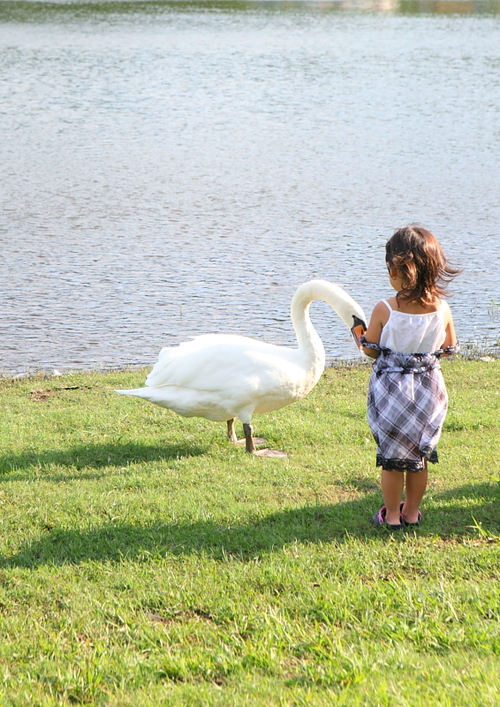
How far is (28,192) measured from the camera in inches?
775

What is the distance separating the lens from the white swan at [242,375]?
6.88 meters

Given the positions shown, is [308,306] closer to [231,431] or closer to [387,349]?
[231,431]

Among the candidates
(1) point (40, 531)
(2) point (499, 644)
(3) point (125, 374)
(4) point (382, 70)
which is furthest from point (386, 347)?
(4) point (382, 70)

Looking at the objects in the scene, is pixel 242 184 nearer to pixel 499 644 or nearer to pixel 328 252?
pixel 328 252

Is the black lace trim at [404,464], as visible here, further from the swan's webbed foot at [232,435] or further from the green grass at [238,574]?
the swan's webbed foot at [232,435]

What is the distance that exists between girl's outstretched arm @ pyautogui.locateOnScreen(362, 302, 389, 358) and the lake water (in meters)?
6.13

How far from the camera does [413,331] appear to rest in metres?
5.01

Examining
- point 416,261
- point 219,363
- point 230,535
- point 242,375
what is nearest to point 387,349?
point 416,261

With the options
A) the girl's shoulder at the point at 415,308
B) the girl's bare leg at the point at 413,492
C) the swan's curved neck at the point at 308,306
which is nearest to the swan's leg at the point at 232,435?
the swan's curved neck at the point at 308,306

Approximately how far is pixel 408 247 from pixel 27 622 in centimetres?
278

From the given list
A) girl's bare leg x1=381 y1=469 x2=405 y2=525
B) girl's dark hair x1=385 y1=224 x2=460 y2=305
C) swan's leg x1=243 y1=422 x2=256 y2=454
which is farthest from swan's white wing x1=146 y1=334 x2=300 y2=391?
girl's dark hair x1=385 y1=224 x2=460 y2=305

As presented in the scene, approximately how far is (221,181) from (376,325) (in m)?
16.1

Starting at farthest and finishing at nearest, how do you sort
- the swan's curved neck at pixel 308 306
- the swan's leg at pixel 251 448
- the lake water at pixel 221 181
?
the lake water at pixel 221 181, the swan's leg at pixel 251 448, the swan's curved neck at pixel 308 306

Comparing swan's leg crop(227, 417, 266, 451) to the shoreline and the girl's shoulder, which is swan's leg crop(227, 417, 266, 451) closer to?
the girl's shoulder
